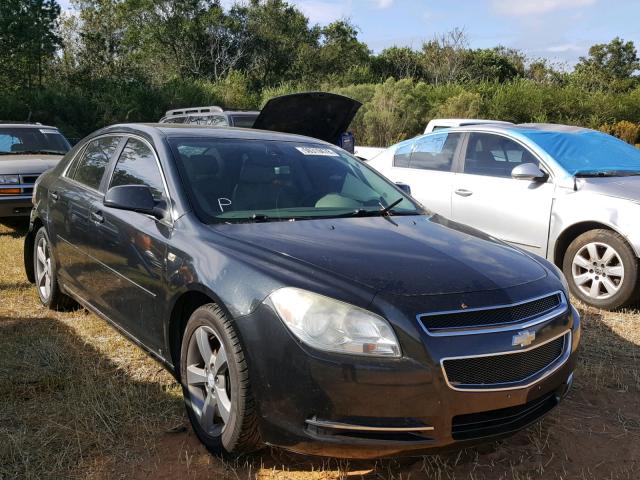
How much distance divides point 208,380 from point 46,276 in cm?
281

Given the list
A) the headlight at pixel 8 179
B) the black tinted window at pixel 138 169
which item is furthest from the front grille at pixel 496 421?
the headlight at pixel 8 179

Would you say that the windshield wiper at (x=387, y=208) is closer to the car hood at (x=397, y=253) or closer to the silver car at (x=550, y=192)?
the car hood at (x=397, y=253)

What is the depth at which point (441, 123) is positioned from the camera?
11.0 m

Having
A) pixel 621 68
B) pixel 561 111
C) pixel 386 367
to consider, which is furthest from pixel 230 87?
pixel 621 68

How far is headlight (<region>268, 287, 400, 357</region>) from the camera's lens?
2385 millimetres

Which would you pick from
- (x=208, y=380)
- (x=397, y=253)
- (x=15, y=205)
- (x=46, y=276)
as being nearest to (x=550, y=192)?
(x=397, y=253)

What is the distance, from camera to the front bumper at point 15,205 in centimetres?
784

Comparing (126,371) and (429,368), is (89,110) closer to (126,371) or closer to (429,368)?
(126,371)

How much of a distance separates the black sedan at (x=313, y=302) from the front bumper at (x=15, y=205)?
4505 mm

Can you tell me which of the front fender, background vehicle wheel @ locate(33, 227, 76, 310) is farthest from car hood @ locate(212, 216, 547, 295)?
background vehicle wheel @ locate(33, 227, 76, 310)

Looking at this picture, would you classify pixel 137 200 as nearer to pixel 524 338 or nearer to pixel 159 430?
pixel 159 430

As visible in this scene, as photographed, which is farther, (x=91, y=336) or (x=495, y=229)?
(x=495, y=229)

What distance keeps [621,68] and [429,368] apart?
165ft

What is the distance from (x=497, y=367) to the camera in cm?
248
